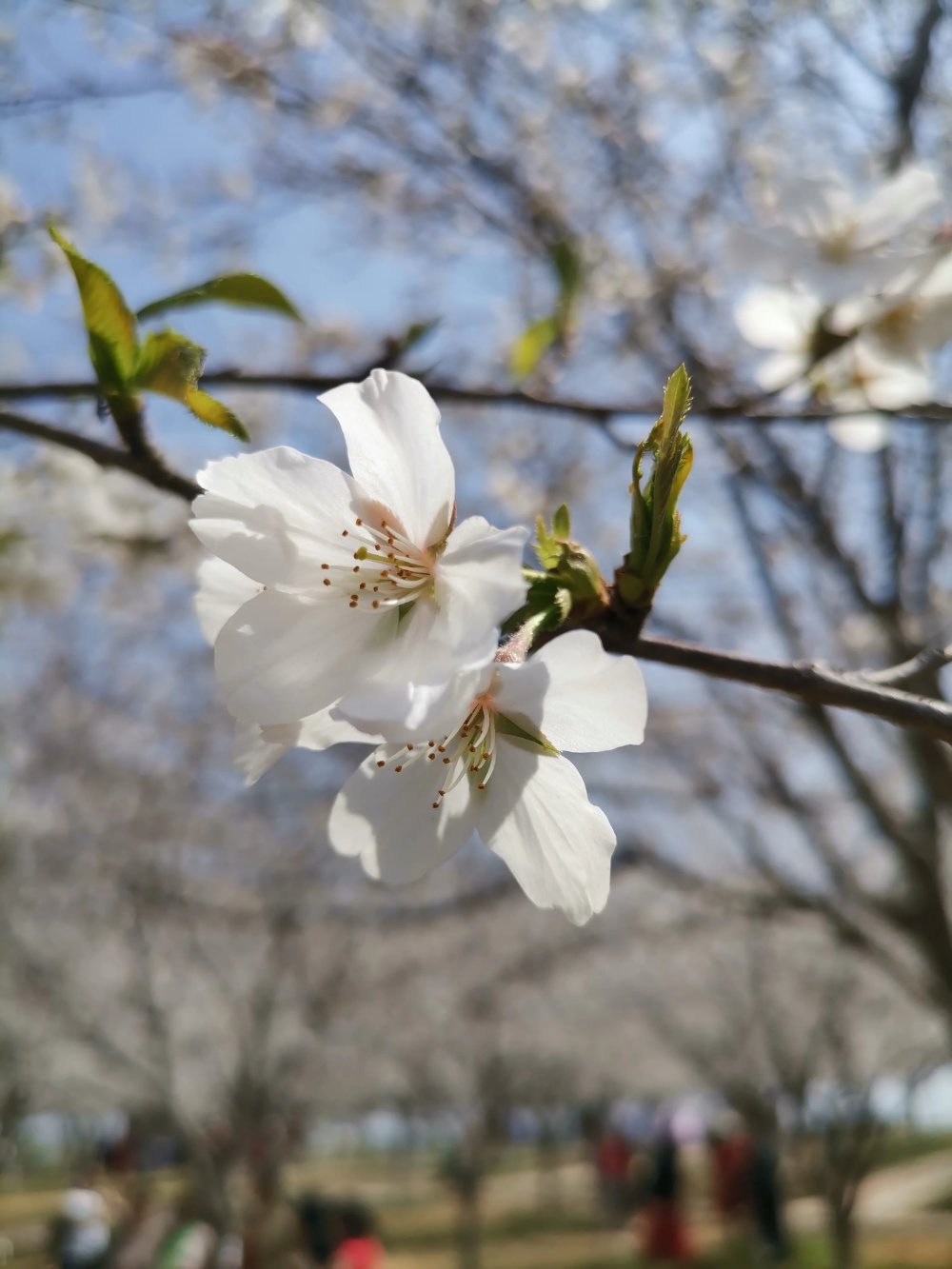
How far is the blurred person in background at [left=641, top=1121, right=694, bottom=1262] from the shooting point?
11.1 metres

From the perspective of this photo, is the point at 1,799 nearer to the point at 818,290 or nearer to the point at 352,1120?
the point at 818,290

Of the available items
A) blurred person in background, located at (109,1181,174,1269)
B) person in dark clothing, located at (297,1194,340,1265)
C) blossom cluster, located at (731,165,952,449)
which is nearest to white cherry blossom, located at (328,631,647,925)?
blossom cluster, located at (731,165,952,449)

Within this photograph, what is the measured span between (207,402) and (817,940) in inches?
533

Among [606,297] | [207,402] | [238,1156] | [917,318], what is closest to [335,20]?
[606,297]

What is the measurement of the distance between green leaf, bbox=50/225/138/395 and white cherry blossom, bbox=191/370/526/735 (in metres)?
0.20

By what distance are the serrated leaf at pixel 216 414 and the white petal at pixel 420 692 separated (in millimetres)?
222

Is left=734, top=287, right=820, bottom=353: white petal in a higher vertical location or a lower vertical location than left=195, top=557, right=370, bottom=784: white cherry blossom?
higher

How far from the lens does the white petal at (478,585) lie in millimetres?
594

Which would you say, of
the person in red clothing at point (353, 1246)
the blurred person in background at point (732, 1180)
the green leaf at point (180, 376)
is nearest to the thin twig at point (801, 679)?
the green leaf at point (180, 376)

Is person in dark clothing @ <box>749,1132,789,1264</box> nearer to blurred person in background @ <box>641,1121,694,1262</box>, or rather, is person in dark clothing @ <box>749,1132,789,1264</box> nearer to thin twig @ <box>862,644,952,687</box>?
blurred person in background @ <box>641,1121,694,1262</box>

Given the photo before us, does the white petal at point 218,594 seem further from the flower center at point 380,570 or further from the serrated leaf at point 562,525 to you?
the serrated leaf at point 562,525

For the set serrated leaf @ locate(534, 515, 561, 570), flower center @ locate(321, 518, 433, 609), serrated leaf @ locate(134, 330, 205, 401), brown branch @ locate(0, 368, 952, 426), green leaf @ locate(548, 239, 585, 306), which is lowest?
serrated leaf @ locate(534, 515, 561, 570)

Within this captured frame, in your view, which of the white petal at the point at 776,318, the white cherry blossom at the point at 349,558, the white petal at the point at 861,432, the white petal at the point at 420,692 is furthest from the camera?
the white petal at the point at 861,432

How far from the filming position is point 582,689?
0.67 m
